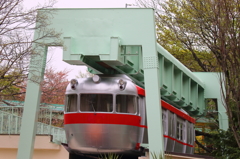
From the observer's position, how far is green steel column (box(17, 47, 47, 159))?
40.4 feet

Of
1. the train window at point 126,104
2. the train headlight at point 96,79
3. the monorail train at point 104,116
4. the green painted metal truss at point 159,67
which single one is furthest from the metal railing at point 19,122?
the train window at point 126,104

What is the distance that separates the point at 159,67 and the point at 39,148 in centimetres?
519

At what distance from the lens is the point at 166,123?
15.2 meters

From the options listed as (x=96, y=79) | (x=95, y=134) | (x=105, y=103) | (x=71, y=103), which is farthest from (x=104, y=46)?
(x=95, y=134)

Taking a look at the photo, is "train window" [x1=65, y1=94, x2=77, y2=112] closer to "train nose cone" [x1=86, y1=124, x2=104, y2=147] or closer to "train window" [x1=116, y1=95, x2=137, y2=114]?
"train nose cone" [x1=86, y1=124, x2=104, y2=147]

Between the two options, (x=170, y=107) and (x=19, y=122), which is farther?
(x=170, y=107)

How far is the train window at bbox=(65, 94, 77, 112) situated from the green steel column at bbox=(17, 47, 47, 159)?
1.13 metres

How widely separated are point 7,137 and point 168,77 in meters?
6.53

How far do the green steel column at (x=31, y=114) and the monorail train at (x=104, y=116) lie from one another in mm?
1214

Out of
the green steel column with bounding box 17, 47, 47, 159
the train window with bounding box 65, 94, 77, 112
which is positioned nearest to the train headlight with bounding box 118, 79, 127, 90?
the train window with bounding box 65, 94, 77, 112

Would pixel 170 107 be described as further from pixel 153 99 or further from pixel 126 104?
pixel 153 99

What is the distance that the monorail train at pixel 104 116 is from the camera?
12727mm

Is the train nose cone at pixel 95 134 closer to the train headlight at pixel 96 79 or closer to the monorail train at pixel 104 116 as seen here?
the monorail train at pixel 104 116

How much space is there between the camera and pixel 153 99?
39.3 ft
